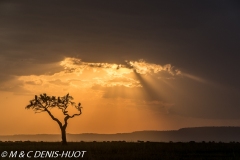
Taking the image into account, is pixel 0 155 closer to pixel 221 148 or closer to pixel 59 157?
pixel 59 157

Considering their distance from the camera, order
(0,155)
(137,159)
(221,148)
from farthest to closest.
Result: (221,148), (0,155), (137,159)

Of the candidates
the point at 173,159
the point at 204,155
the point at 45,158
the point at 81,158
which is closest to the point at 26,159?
the point at 45,158

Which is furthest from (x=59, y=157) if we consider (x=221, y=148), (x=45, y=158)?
(x=221, y=148)

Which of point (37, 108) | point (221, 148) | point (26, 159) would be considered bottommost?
point (26, 159)

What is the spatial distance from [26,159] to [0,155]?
5.06 meters

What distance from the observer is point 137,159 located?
173 feet

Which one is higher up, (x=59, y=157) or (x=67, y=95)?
(x=67, y=95)

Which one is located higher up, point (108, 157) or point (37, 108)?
point (37, 108)

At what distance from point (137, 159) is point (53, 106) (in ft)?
123

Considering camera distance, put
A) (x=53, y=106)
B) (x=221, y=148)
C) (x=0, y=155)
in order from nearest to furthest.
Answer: (x=0, y=155) < (x=221, y=148) < (x=53, y=106)

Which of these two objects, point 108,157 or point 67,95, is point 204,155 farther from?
point 67,95

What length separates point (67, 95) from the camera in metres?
88.7

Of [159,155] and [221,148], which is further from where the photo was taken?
[221,148]

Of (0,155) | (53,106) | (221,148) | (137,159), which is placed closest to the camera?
(137,159)
